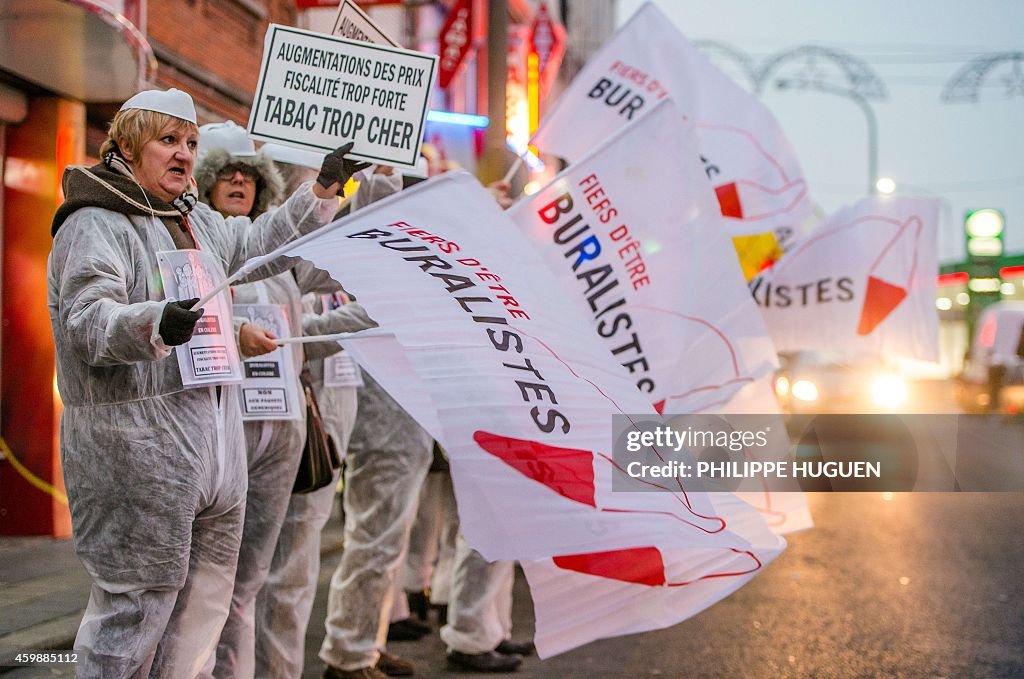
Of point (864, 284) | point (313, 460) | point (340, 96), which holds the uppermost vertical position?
point (340, 96)

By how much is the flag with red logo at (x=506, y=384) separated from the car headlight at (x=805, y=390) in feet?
60.6

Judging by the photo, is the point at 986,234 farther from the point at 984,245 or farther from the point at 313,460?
the point at 313,460

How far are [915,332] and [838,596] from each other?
147cm

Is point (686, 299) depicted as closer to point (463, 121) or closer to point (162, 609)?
point (162, 609)

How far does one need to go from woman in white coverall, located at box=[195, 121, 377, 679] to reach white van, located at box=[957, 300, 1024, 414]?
22.4 m

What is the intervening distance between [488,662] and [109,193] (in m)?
2.94

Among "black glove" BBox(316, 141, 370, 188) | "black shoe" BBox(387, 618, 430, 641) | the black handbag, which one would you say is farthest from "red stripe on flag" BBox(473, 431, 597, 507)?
"black shoe" BBox(387, 618, 430, 641)

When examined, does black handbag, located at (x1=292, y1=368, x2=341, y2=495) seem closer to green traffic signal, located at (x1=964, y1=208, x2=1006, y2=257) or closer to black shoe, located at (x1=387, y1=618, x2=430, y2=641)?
black shoe, located at (x1=387, y1=618, x2=430, y2=641)

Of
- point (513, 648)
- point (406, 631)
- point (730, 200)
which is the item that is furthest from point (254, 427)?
point (730, 200)

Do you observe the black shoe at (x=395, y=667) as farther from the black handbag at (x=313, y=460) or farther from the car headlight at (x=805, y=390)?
the car headlight at (x=805, y=390)

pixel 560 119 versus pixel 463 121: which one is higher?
pixel 463 121

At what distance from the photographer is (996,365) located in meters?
26.7

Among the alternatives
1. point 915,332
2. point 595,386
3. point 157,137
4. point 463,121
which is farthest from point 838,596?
point 463,121

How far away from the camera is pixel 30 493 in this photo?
328 inches
